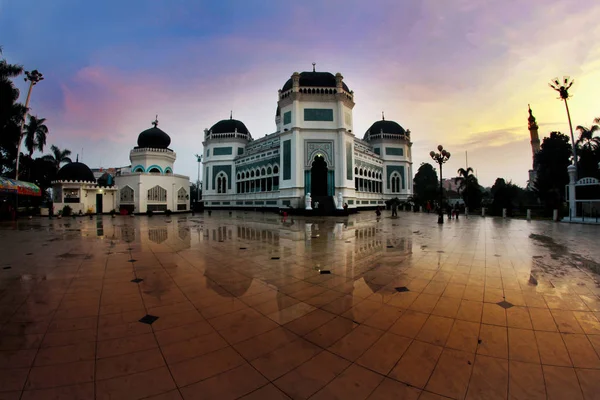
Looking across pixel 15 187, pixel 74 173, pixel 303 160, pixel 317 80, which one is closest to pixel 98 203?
pixel 74 173

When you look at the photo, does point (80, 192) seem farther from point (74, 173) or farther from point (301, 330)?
point (301, 330)

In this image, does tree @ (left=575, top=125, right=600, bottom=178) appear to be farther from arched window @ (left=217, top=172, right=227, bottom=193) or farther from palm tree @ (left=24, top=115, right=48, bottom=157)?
palm tree @ (left=24, top=115, right=48, bottom=157)

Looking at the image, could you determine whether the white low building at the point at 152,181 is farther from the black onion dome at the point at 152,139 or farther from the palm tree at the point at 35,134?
the palm tree at the point at 35,134

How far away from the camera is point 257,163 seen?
3756 centimetres

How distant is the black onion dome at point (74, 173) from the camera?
2879 centimetres

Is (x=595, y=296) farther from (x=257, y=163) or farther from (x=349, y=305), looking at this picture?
(x=257, y=163)

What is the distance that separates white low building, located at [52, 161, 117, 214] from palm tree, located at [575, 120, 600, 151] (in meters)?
57.0

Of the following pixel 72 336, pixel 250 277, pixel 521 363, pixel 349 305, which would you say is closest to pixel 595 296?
pixel 521 363

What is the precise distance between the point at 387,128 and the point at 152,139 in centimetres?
4013

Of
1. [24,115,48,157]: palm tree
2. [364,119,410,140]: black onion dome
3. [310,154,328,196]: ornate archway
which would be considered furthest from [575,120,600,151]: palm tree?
[24,115,48,157]: palm tree

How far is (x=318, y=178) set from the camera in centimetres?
3191

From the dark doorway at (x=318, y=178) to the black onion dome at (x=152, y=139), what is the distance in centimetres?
2333

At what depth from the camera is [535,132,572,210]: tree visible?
30812 mm

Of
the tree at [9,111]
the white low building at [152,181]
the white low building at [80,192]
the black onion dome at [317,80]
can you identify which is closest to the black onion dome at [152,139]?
the white low building at [152,181]
